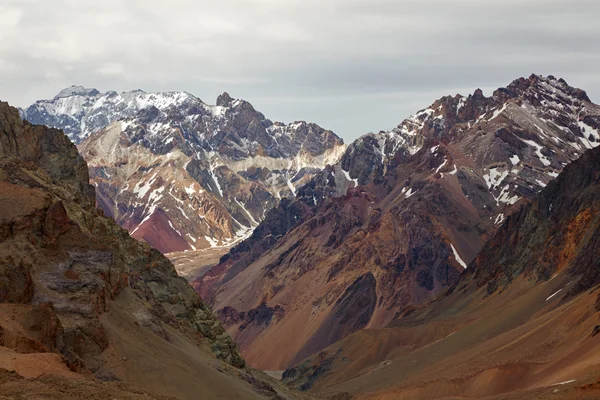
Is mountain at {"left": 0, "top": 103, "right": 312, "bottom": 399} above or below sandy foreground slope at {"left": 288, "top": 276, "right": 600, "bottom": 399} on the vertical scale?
above

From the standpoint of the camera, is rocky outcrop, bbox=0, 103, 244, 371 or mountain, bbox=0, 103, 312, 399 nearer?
mountain, bbox=0, 103, 312, 399

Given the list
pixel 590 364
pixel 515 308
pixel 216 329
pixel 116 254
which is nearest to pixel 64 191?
pixel 116 254

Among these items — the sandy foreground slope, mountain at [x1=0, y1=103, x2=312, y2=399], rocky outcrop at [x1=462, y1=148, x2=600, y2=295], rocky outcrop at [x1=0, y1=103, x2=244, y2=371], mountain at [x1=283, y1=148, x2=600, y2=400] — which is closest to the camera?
Result: mountain at [x1=0, y1=103, x2=312, y2=399]

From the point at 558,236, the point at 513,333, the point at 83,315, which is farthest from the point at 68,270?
the point at 558,236

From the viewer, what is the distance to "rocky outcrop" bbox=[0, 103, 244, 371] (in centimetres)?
7194

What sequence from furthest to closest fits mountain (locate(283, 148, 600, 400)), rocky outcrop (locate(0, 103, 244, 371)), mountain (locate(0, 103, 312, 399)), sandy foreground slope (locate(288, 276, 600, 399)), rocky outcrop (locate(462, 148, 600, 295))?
rocky outcrop (locate(462, 148, 600, 295)) < mountain (locate(283, 148, 600, 400)) < sandy foreground slope (locate(288, 276, 600, 399)) < rocky outcrop (locate(0, 103, 244, 371)) < mountain (locate(0, 103, 312, 399))

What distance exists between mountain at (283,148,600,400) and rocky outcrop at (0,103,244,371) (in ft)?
116

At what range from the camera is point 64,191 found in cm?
9656

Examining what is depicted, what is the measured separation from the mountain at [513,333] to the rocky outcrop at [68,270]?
3549 cm

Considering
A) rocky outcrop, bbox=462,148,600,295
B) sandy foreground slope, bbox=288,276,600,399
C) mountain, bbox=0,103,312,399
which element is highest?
mountain, bbox=0,103,312,399

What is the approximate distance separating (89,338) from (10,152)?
41270 mm

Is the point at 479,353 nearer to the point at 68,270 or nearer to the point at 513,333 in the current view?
the point at 513,333

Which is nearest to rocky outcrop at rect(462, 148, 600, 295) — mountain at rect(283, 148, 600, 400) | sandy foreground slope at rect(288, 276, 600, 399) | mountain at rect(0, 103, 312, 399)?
mountain at rect(283, 148, 600, 400)

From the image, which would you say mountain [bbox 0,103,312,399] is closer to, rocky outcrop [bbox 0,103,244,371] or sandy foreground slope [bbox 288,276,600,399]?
rocky outcrop [bbox 0,103,244,371]
